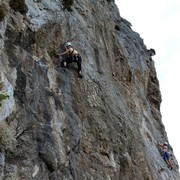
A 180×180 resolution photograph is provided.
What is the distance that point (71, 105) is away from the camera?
21.8 meters

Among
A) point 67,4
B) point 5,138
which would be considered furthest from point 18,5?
point 5,138

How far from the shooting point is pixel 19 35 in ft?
68.0

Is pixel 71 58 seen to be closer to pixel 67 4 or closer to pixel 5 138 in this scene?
pixel 67 4

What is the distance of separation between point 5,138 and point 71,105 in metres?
5.96

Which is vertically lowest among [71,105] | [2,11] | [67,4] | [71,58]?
[71,105]

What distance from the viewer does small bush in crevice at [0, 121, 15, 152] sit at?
53.2 ft

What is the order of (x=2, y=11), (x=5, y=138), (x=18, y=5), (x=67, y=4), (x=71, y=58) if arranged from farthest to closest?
(x=67, y=4) < (x=71, y=58) < (x=18, y=5) < (x=2, y=11) < (x=5, y=138)

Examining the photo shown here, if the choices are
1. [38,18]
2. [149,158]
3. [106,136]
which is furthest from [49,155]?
[149,158]

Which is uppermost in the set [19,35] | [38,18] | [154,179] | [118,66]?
[118,66]

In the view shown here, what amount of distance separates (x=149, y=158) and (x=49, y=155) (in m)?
11.4

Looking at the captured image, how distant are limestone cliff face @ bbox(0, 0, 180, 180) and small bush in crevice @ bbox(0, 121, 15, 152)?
8 cm

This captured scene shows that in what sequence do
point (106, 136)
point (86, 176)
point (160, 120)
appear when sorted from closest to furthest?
point (86, 176), point (106, 136), point (160, 120)

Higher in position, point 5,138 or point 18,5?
point 18,5

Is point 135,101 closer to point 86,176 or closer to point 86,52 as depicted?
point 86,52
